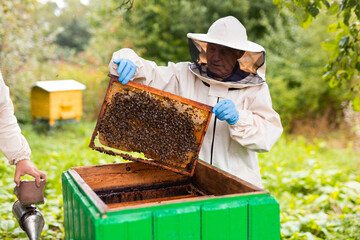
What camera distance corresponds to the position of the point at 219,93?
247 cm

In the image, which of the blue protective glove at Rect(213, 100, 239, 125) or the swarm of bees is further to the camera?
the swarm of bees

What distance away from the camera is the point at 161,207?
1524 mm

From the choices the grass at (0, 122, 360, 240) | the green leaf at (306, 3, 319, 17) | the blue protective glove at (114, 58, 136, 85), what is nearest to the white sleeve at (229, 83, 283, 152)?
the blue protective glove at (114, 58, 136, 85)

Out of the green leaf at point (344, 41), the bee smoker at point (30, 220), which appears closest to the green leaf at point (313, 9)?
the green leaf at point (344, 41)

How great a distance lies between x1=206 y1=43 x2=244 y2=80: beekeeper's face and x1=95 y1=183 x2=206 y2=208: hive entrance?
2.56ft

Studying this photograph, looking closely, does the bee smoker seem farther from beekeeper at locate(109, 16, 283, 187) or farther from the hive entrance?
beekeeper at locate(109, 16, 283, 187)

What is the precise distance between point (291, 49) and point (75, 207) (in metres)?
9.02

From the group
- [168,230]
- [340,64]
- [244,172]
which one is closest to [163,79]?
[244,172]

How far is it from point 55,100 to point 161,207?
708 centimetres

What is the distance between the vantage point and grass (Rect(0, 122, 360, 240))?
12.4ft

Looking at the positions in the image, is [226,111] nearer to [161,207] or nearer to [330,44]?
[161,207]

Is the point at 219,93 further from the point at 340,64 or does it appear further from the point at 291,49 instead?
the point at 291,49

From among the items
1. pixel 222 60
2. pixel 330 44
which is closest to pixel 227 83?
pixel 222 60

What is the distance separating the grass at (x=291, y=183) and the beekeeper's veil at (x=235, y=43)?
1.91 meters
